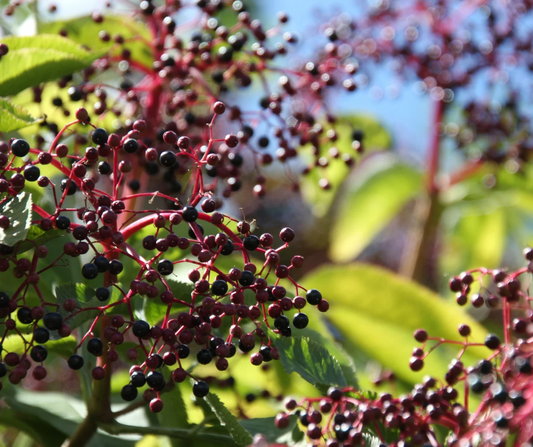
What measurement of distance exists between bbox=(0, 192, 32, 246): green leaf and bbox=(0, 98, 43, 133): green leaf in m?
0.14

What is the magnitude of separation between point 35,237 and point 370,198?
1.48m

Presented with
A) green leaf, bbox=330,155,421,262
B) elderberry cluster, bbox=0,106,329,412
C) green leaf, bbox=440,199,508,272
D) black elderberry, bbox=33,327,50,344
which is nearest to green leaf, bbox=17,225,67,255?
elderberry cluster, bbox=0,106,329,412

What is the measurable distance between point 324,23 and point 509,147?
69 centimetres

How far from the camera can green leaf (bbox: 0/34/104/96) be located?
977mm

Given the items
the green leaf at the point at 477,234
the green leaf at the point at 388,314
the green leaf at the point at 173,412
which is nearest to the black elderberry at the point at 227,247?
the green leaf at the point at 173,412

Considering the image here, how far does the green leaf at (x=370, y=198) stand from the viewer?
6.90 ft

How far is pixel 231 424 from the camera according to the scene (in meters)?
0.84

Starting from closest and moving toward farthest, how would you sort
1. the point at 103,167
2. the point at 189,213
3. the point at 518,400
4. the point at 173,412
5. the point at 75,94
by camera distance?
the point at 518,400 → the point at 189,213 → the point at 103,167 → the point at 173,412 → the point at 75,94

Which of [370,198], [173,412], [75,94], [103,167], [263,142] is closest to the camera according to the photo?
[103,167]

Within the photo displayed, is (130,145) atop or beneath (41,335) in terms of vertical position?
atop

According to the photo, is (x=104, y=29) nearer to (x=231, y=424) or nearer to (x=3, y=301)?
(x=3, y=301)

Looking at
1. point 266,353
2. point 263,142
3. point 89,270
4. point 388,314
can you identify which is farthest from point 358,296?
point 89,270

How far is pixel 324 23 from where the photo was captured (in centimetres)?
205

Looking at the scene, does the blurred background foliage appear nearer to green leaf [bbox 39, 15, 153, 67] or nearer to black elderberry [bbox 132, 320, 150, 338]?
green leaf [bbox 39, 15, 153, 67]
